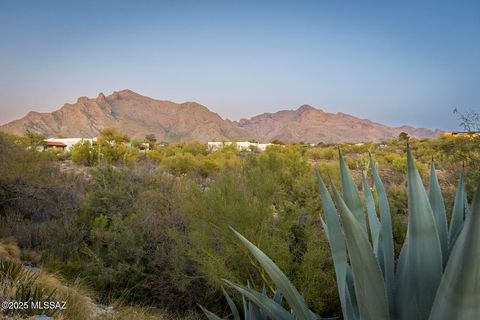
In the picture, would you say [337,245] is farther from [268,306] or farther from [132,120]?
[132,120]

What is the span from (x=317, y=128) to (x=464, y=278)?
11025 cm

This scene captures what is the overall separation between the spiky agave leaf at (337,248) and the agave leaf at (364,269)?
1.00 ft

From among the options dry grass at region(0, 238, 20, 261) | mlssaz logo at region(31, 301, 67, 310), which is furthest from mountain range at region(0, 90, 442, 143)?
mlssaz logo at region(31, 301, 67, 310)

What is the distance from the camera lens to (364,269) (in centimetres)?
140

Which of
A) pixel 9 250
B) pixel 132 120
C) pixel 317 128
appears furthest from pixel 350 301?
pixel 317 128

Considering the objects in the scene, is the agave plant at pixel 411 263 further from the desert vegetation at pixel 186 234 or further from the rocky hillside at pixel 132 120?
the rocky hillside at pixel 132 120

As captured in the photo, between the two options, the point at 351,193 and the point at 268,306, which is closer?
the point at 351,193

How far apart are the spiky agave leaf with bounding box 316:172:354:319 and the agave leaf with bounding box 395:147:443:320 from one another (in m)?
0.37

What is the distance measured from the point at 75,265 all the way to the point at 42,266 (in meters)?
0.84

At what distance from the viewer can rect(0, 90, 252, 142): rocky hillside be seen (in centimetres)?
8206

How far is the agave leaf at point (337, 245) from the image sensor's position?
1.76 meters

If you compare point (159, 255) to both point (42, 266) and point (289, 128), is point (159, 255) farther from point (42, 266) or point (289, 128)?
point (289, 128)

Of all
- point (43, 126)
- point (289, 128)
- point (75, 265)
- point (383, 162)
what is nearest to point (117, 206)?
point (75, 265)

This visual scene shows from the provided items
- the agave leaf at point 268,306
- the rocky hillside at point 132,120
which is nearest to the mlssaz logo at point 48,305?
the agave leaf at point 268,306
